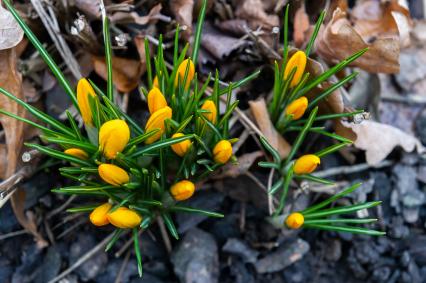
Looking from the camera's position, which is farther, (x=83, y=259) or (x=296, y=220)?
(x=83, y=259)

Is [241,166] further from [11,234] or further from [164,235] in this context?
[11,234]

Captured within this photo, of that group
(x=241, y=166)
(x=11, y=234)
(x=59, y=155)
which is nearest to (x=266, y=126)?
(x=241, y=166)

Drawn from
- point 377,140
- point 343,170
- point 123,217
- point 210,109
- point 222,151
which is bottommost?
point 343,170

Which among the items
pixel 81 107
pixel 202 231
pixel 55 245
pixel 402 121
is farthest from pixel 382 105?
pixel 55 245

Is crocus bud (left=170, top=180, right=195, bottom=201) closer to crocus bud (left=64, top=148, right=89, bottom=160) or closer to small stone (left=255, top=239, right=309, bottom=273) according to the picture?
crocus bud (left=64, top=148, right=89, bottom=160)

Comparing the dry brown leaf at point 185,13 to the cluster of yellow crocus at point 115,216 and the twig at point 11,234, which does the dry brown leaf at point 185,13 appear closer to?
the cluster of yellow crocus at point 115,216

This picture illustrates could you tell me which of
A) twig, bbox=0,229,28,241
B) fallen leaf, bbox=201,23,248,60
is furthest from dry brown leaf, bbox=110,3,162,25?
twig, bbox=0,229,28,241
